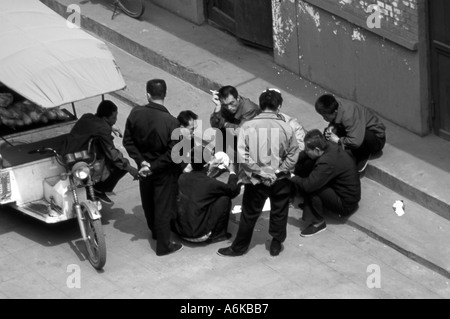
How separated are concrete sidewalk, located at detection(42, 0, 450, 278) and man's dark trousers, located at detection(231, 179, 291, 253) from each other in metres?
1.02

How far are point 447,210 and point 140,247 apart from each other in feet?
10.1

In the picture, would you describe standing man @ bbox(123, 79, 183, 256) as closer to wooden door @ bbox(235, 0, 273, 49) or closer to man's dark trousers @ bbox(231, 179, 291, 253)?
man's dark trousers @ bbox(231, 179, 291, 253)

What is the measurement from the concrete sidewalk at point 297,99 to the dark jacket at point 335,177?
38 centimetres

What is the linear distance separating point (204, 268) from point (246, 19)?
16.5 ft

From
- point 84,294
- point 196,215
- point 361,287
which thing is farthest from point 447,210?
point 84,294

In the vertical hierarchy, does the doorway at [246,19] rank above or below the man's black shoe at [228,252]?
above

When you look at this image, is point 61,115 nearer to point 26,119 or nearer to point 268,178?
point 26,119

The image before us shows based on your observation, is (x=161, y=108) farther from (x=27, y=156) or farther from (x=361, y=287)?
(x=361, y=287)

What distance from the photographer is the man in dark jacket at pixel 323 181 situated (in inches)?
496

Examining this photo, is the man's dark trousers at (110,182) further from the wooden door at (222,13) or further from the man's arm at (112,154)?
the wooden door at (222,13)

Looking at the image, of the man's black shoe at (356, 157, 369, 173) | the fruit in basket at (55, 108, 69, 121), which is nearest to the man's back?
the man's black shoe at (356, 157, 369, 173)

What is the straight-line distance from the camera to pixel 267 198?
12695mm

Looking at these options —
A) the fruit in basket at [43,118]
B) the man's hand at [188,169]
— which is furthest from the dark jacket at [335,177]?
the fruit in basket at [43,118]

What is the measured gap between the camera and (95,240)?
487 inches
